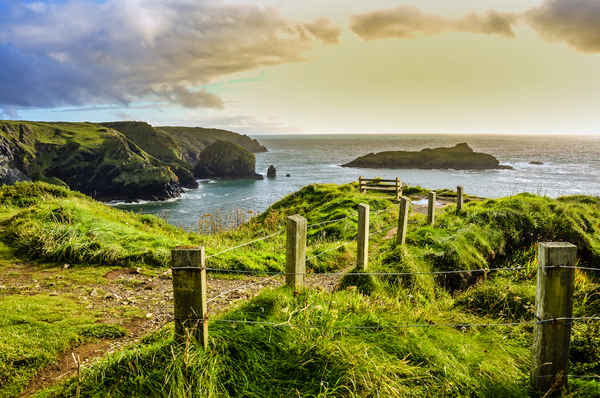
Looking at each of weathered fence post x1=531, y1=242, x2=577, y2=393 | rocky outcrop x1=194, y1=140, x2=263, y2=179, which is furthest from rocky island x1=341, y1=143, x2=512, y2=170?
weathered fence post x1=531, y1=242, x2=577, y2=393

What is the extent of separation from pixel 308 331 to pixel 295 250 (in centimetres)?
116

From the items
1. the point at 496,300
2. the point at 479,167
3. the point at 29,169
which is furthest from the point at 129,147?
the point at 496,300

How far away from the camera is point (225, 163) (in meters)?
103

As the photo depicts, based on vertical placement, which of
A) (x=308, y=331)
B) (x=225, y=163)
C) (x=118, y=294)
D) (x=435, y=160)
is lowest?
(x=118, y=294)

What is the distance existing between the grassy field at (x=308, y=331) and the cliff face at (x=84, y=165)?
6628cm

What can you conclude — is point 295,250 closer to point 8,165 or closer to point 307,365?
point 307,365

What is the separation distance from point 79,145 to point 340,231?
104865 mm

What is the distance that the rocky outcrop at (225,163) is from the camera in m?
101

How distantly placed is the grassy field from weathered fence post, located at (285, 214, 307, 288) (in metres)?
0.20

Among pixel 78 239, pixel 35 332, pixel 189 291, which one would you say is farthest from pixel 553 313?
pixel 78 239

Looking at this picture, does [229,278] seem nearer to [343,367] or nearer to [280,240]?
[280,240]

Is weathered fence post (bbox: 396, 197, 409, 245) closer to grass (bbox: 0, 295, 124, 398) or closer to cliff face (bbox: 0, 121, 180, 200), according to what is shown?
grass (bbox: 0, 295, 124, 398)

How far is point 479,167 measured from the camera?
8544cm

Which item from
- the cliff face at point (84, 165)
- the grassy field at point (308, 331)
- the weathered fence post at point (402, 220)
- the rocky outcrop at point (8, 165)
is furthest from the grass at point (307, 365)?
the rocky outcrop at point (8, 165)
